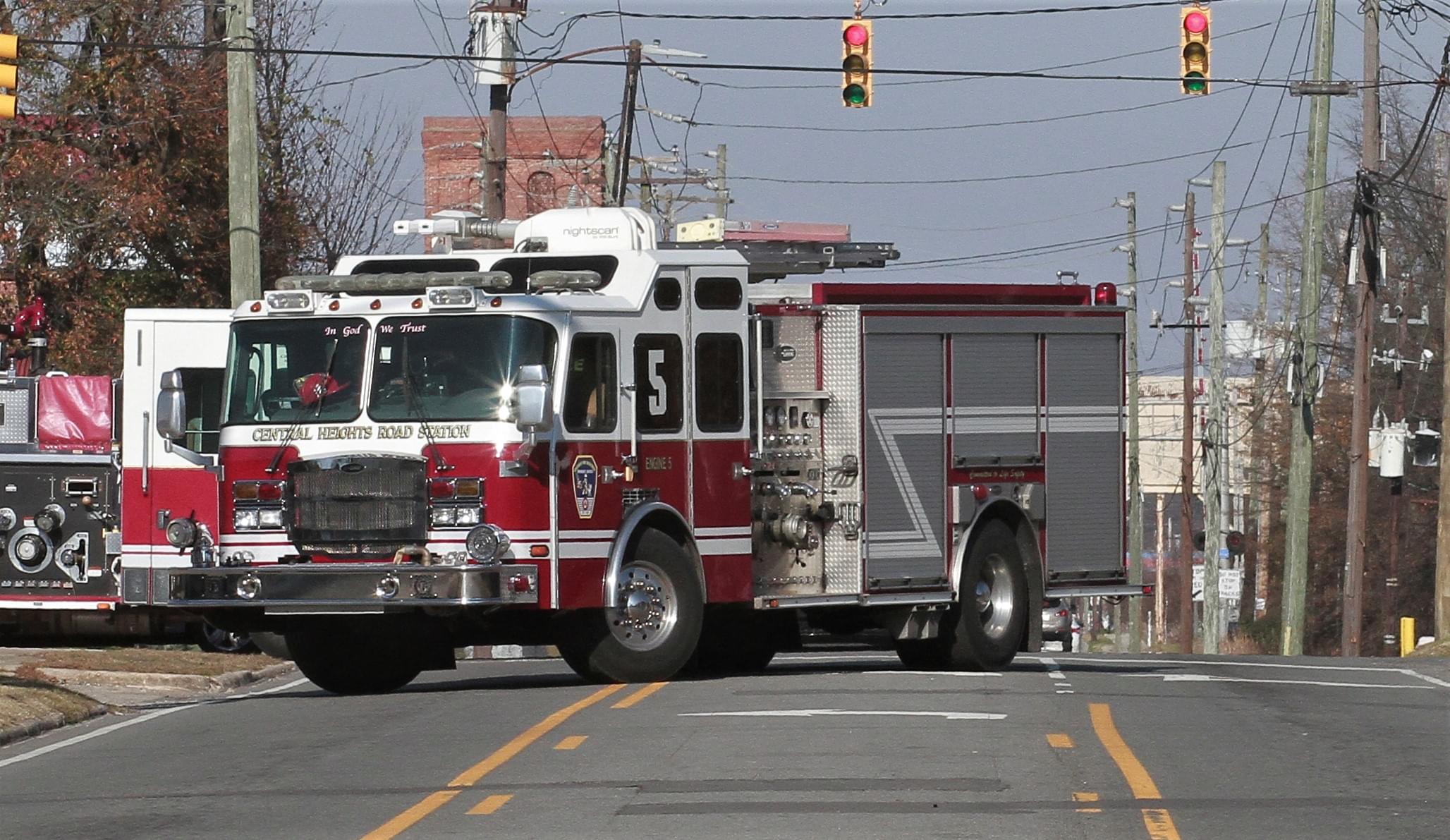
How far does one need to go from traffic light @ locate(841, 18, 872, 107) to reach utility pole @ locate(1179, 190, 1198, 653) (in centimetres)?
2982

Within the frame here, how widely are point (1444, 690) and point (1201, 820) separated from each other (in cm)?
934

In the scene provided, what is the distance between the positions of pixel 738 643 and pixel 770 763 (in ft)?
26.8

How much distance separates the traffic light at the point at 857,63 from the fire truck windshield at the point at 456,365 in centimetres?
1071

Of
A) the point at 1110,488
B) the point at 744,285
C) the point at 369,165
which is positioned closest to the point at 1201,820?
the point at 744,285

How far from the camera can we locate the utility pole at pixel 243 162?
2389 cm

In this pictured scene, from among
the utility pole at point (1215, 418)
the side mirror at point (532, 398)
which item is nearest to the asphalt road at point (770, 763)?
the side mirror at point (532, 398)

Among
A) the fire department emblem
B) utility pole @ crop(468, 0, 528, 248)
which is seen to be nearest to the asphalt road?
the fire department emblem

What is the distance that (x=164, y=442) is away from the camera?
1864 cm

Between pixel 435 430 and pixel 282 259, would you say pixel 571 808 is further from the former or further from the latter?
pixel 282 259

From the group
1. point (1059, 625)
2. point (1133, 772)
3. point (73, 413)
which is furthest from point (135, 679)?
point (1059, 625)

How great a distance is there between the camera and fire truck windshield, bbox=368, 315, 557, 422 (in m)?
17.2

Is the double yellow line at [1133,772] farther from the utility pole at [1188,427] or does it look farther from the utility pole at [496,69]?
→ the utility pole at [1188,427]

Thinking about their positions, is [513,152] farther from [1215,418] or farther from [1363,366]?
[1363,366]

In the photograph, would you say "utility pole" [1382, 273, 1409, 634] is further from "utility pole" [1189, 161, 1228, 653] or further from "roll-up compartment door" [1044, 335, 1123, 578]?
"roll-up compartment door" [1044, 335, 1123, 578]
